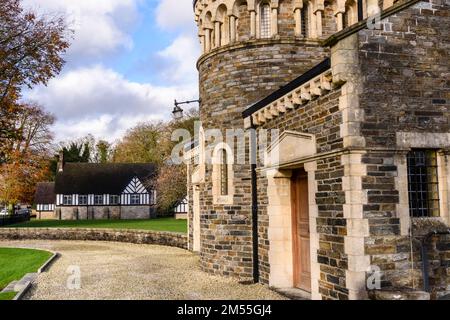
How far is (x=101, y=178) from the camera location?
46.9 m

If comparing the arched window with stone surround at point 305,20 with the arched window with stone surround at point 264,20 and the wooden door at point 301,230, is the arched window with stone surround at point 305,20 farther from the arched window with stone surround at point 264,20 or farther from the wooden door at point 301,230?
the wooden door at point 301,230

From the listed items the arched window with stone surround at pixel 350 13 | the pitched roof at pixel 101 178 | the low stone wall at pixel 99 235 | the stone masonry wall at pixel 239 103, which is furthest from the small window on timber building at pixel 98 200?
the arched window with stone surround at pixel 350 13

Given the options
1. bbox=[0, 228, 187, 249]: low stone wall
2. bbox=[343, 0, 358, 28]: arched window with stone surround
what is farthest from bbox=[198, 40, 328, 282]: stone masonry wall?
bbox=[0, 228, 187, 249]: low stone wall

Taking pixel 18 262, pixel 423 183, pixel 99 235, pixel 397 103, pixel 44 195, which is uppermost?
pixel 397 103

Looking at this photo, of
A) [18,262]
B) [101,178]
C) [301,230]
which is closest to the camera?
[301,230]

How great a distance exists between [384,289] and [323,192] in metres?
1.89

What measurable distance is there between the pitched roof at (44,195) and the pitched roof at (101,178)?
5.82 meters

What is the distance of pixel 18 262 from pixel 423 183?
45.9ft

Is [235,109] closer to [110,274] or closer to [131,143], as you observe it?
[110,274]

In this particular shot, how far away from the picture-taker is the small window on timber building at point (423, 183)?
7287 millimetres

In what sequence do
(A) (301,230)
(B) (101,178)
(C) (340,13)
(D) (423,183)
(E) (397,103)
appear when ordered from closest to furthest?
(E) (397,103)
(D) (423,183)
(A) (301,230)
(C) (340,13)
(B) (101,178)

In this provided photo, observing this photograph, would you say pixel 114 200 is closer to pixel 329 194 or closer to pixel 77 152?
pixel 77 152

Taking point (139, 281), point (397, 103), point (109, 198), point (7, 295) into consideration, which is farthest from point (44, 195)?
point (397, 103)
